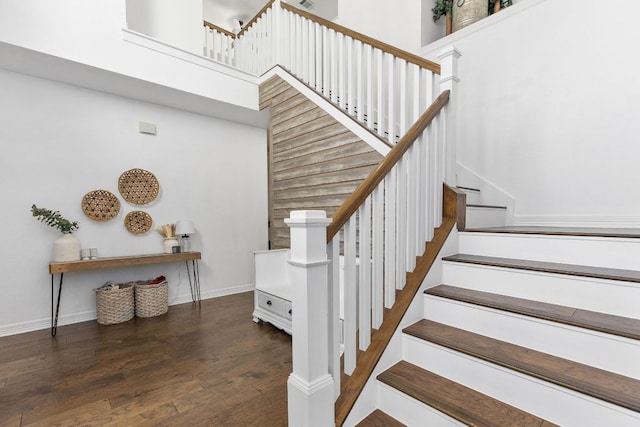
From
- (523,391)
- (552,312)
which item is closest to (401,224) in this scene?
(552,312)

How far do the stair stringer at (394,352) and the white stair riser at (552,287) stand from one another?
0.36ft

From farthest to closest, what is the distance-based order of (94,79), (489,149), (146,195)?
(146,195), (489,149), (94,79)

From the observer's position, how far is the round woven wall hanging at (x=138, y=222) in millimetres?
3458

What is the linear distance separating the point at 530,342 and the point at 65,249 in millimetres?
3757

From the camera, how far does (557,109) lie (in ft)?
9.14

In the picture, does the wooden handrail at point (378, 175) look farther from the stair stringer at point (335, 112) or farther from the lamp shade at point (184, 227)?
the lamp shade at point (184, 227)

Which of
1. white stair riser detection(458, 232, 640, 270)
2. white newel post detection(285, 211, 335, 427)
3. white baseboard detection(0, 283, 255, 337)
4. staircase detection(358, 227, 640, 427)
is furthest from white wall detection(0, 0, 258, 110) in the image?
staircase detection(358, 227, 640, 427)

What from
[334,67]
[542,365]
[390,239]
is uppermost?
[334,67]

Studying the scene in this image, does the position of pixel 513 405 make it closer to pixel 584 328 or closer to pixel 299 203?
pixel 584 328

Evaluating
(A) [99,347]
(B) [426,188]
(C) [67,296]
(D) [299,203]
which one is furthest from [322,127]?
(C) [67,296]

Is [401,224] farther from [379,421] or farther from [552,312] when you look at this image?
[379,421]

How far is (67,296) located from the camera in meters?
3.11

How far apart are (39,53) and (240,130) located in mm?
2220

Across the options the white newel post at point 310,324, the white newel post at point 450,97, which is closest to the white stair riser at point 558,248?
the white newel post at point 450,97
